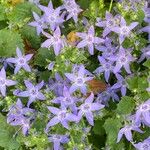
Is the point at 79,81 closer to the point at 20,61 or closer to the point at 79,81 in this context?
the point at 79,81

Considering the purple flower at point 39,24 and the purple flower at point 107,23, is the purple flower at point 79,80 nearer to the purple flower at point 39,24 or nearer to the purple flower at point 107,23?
the purple flower at point 107,23

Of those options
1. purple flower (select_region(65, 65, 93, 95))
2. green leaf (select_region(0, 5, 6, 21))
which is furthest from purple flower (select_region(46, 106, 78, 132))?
green leaf (select_region(0, 5, 6, 21))

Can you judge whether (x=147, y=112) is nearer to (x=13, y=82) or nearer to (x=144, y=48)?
(x=144, y=48)

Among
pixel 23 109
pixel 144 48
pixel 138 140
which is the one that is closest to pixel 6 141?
pixel 23 109

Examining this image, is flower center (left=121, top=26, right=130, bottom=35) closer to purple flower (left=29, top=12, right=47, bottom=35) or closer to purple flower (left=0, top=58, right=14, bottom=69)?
purple flower (left=29, top=12, right=47, bottom=35)

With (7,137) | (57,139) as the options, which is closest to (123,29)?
(57,139)

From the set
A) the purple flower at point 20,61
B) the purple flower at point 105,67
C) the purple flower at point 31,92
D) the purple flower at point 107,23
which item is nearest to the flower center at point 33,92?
the purple flower at point 31,92
